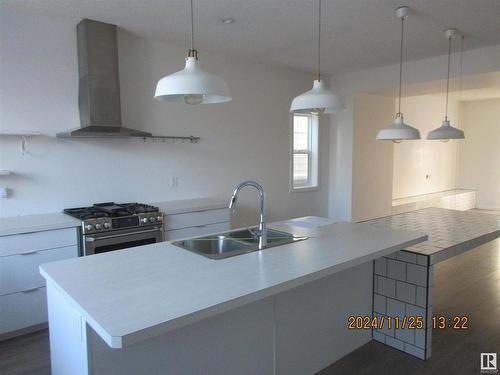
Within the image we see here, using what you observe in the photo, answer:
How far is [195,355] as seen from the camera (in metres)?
1.72

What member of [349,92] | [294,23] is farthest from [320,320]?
[349,92]

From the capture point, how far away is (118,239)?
3166mm

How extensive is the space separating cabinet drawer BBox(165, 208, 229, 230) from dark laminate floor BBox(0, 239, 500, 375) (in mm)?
1368

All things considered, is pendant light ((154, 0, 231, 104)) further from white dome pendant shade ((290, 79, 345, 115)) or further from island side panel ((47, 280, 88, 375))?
island side panel ((47, 280, 88, 375))

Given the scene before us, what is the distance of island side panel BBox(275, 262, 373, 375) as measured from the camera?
2104mm

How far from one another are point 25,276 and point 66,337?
1.42m

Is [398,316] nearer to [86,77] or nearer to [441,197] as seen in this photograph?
[86,77]

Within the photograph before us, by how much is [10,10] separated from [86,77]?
2.50ft

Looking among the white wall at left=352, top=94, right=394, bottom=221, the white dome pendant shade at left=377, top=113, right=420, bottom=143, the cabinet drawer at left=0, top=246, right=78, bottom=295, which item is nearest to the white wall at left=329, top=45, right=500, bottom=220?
the white wall at left=352, top=94, right=394, bottom=221

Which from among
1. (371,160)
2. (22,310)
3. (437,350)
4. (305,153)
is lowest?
(437,350)

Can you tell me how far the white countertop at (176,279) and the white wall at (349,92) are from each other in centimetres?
334

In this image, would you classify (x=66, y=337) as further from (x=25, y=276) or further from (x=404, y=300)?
(x=404, y=300)

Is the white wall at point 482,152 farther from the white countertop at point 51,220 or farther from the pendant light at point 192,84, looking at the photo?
the pendant light at point 192,84

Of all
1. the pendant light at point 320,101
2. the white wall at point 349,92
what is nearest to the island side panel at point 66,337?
the pendant light at point 320,101
